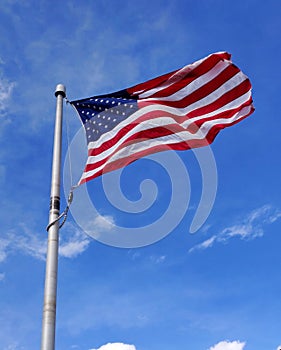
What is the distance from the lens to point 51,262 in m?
11.1

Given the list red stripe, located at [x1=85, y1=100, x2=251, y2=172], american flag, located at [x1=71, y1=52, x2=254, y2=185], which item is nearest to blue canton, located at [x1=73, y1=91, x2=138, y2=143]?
american flag, located at [x1=71, y1=52, x2=254, y2=185]

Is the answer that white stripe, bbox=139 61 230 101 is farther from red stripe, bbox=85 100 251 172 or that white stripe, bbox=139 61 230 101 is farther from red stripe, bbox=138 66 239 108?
red stripe, bbox=85 100 251 172

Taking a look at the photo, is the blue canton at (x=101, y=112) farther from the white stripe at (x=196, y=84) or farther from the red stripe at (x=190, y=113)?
the white stripe at (x=196, y=84)

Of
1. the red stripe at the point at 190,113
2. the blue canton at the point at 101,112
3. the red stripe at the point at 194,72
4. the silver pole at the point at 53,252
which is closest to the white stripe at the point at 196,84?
the red stripe at the point at 194,72

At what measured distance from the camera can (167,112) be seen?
53.2 ft

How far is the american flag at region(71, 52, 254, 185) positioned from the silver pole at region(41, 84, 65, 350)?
1098 millimetres

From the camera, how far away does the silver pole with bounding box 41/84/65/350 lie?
10117 mm

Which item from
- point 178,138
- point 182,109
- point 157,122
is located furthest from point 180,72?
point 178,138

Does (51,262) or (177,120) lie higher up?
(177,120)

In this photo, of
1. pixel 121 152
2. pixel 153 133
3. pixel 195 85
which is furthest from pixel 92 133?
pixel 195 85

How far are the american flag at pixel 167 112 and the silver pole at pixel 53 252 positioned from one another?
1.10 m

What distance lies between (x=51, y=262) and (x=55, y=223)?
1.01 m

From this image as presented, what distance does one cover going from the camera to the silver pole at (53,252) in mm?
10117

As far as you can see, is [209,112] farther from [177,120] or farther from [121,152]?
[121,152]
